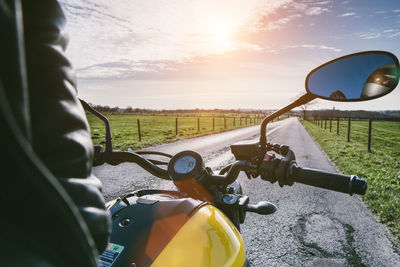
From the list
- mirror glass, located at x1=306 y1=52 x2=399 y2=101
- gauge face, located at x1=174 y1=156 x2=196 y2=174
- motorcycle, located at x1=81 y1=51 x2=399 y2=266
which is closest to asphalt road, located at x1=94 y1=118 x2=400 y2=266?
motorcycle, located at x1=81 y1=51 x2=399 y2=266

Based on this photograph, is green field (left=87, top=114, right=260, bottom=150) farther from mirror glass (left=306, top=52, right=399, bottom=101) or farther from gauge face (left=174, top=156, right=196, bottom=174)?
→ mirror glass (left=306, top=52, right=399, bottom=101)

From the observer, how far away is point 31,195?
0.36 metres

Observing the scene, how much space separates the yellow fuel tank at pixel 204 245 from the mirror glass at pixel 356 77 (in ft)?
2.62

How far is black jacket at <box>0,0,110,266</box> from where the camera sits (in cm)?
33

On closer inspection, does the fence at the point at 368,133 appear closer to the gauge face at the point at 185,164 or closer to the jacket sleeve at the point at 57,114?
the gauge face at the point at 185,164

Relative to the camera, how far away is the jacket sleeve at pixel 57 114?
443 millimetres

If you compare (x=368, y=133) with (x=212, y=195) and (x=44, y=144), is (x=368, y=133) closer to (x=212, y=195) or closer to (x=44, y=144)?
(x=212, y=195)

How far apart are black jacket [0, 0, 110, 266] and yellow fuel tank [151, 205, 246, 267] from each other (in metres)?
0.48

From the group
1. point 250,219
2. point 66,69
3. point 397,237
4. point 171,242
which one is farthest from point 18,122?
point 397,237

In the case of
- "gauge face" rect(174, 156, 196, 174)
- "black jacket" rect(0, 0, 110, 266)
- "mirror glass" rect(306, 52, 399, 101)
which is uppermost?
"mirror glass" rect(306, 52, 399, 101)

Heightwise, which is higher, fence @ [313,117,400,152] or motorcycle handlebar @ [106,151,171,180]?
motorcycle handlebar @ [106,151,171,180]

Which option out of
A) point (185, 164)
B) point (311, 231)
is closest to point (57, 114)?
point (185, 164)

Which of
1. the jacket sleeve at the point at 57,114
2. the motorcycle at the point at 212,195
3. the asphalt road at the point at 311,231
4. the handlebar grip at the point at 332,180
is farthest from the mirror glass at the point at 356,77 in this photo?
the asphalt road at the point at 311,231

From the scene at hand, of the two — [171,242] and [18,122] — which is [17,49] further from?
[171,242]
